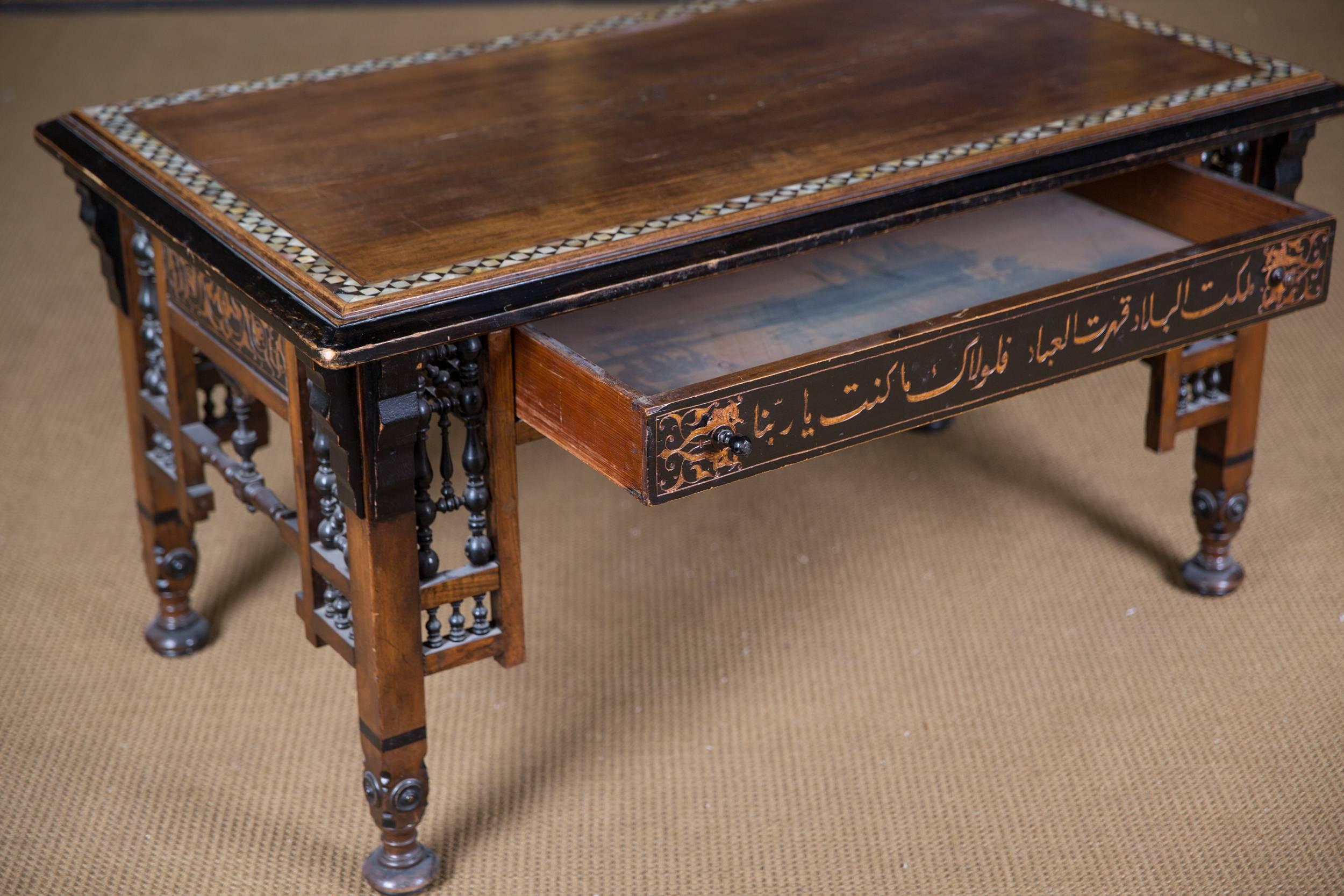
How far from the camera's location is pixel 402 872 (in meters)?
1.83

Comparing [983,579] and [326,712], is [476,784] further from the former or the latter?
[983,579]

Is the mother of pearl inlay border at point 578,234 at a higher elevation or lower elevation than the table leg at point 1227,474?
higher

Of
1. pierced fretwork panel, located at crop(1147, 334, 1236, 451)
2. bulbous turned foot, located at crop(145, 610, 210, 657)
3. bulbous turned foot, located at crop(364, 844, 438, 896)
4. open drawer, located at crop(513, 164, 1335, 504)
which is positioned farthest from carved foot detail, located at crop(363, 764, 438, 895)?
pierced fretwork panel, located at crop(1147, 334, 1236, 451)

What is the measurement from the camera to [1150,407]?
2.10 metres

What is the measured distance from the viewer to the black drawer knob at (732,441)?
1.50 m

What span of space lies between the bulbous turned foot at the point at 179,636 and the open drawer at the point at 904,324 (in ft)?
2.47

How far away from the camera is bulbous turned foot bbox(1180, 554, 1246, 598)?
7.68 ft

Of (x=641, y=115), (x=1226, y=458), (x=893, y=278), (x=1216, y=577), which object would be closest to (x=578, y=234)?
(x=641, y=115)

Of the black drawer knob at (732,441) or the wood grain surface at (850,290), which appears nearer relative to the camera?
the black drawer knob at (732,441)

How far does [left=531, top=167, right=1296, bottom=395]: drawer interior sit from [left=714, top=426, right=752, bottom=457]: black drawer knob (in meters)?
0.20

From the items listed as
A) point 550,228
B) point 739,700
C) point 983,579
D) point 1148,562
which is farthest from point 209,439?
point 1148,562

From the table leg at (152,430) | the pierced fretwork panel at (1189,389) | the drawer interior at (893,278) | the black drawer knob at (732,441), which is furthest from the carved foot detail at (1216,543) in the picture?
the table leg at (152,430)

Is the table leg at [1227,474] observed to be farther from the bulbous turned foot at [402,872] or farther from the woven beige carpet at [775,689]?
the bulbous turned foot at [402,872]

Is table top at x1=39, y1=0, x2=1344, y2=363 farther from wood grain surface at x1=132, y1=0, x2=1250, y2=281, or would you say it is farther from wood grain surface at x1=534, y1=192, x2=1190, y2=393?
wood grain surface at x1=534, y1=192, x2=1190, y2=393
